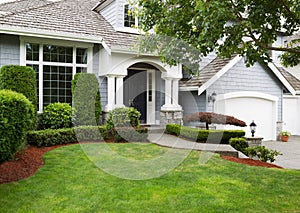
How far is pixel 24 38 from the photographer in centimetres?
1052

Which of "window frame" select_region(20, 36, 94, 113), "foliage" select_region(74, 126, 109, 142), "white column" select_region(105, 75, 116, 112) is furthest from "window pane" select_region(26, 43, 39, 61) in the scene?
"foliage" select_region(74, 126, 109, 142)

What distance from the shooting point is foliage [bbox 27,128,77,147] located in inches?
357

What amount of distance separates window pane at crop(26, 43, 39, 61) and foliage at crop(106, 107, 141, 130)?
11.1 ft

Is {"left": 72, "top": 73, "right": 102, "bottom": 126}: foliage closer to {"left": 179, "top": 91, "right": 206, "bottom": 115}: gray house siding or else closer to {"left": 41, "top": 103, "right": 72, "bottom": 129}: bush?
{"left": 41, "top": 103, "right": 72, "bottom": 129}: bush

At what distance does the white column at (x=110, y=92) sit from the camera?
1145cm

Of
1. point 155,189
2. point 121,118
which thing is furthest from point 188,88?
point 155,189

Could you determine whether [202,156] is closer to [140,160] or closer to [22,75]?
[140,160]

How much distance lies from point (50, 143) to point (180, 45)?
16.1 ft

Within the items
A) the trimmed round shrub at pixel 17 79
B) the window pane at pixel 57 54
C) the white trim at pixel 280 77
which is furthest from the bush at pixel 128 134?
the white trim at pixel 280 77

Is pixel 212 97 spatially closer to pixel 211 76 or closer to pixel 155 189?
pixel 211 76

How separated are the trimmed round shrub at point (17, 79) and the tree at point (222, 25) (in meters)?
4.06

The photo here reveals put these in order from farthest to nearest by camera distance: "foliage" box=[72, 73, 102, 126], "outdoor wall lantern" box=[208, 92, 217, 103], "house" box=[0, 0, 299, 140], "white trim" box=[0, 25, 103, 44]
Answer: "outdoor wall lantern" box=[208, 92, 217, 103] → "house" box=[0, 0, 299, 140] → "foliage" box=[72, 73, 102, 126] → "white trim" box=[0, 25, 103, 44]

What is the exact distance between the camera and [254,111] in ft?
Result: 48.1

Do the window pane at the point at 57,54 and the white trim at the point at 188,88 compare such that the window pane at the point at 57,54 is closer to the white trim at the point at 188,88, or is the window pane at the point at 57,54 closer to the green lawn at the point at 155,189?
the green lawn at the point at 155,189
